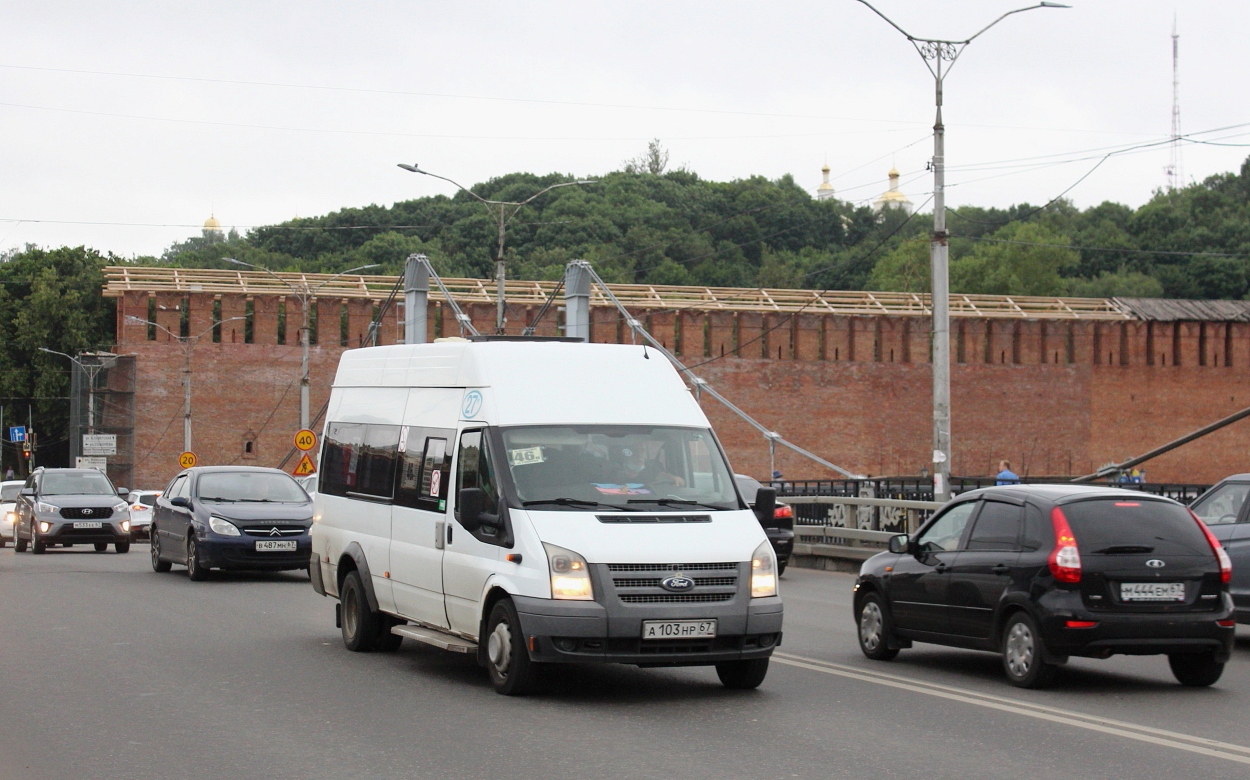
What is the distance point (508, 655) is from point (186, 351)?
52237 mm

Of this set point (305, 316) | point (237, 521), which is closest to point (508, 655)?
point (237, 521)

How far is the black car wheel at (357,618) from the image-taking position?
40.7ft

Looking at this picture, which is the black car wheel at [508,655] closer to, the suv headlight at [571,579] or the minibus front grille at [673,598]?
the suv headlight at [571,579]

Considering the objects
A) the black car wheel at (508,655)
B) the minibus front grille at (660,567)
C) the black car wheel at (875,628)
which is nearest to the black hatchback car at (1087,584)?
the black car wheel at (875,628)

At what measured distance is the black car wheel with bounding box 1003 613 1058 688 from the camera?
1056 cm

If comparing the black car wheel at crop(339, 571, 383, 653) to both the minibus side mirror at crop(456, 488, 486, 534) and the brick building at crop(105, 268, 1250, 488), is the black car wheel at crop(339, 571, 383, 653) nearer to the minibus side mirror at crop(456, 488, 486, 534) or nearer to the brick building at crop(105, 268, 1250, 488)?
the minibus side mirror at crop(456, 488, 486, 534)

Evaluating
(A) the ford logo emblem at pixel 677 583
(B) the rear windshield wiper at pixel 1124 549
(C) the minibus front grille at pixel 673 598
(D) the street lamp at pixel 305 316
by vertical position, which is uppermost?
(D) the street lamp at pixel 305 316

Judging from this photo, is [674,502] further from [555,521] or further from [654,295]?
[654,295]

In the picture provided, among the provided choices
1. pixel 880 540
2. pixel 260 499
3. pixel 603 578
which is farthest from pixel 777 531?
pixel 603 578

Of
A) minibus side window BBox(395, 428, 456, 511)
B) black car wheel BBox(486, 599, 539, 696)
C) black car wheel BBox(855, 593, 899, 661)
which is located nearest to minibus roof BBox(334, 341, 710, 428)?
minibus side window BBox(395, 428, 456, 511)

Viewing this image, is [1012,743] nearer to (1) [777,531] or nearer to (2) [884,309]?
(1) [777,531]

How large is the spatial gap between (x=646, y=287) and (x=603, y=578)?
5958 cm

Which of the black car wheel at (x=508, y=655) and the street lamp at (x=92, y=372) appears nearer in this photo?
the black car wheel at (x=508, y=655)

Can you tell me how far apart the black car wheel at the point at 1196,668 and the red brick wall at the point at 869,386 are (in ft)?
178
